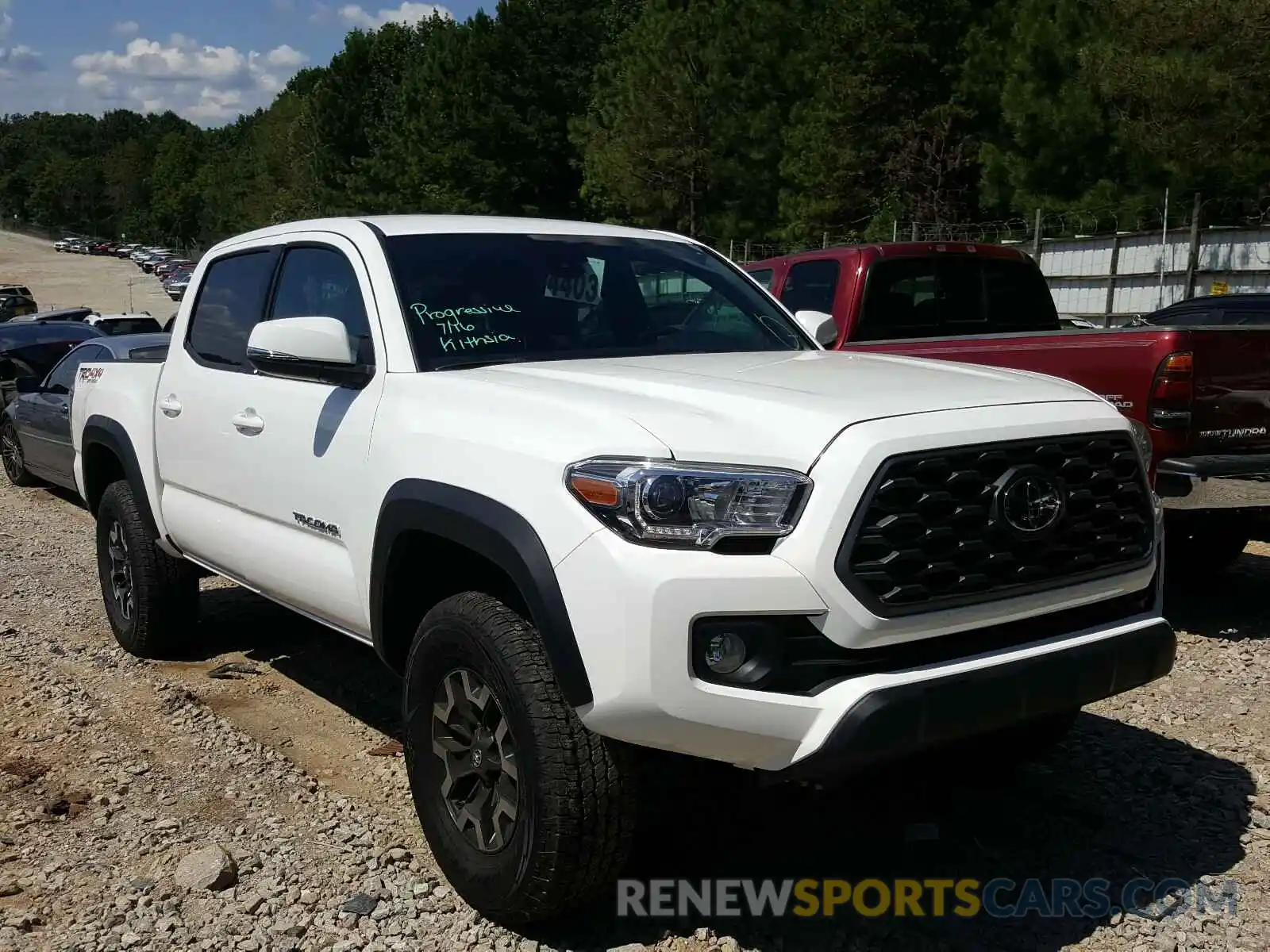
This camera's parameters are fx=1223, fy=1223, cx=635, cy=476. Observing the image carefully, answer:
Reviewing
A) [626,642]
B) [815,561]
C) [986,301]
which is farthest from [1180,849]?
[986,301]

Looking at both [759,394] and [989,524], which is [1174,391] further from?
[759,394]

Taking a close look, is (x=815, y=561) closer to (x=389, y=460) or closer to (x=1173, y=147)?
(x=389, y=460)

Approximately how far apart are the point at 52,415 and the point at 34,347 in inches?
150

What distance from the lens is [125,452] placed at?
553cm

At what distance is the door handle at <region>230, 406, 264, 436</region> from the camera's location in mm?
4328

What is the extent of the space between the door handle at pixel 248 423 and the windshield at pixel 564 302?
818 millimetres

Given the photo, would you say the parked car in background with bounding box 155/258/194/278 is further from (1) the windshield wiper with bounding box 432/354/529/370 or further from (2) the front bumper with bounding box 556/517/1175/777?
(2) the front bumper with bounding box 556/517/1175/777

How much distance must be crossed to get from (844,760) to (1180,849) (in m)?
1.64

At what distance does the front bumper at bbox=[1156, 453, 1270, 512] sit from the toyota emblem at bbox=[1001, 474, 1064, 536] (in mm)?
2691

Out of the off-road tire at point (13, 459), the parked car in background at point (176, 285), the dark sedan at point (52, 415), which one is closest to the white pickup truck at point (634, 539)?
the dark sedan at point (52, 415)

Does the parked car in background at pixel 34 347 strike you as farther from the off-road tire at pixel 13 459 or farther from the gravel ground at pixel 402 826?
the gravel ground at pixel 402 826

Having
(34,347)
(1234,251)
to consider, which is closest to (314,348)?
(34,347)

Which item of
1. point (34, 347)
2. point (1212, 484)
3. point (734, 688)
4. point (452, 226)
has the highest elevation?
point (452, 226)

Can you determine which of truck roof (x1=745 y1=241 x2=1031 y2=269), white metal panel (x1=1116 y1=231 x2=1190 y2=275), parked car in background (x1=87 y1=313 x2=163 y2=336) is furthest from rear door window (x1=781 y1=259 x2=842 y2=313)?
white metal panel (x1=1116 y1=231 x2=1190 y2=275)
